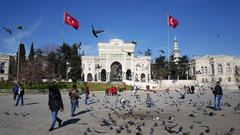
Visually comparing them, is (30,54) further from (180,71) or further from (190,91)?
(190,91)

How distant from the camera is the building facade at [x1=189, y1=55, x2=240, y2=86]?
103 meters

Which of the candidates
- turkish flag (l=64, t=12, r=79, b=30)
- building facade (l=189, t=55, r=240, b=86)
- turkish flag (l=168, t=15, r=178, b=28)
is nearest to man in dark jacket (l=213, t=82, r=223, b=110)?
turkish flag (l=64, t=12, r=79, b=30)

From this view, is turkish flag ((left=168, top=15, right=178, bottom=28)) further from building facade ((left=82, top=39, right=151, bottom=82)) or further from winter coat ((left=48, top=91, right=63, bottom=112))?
building facade ((left=82, top=39, right=151, bottom=82))

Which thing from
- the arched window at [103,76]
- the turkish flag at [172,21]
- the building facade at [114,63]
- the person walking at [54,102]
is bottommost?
the person walking at [54,102]

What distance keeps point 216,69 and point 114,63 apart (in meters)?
39.2

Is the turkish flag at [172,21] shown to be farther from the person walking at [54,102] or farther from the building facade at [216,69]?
the building facade at [216,69]

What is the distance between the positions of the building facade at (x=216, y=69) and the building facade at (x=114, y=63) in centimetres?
2109

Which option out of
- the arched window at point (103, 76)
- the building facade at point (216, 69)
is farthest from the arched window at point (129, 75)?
the building facade at point (216, 69)

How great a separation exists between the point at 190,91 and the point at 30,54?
63.6 m

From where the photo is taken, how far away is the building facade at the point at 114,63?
327 ft

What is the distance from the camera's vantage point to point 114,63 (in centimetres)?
10400

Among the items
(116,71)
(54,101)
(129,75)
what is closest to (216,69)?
(129,75)

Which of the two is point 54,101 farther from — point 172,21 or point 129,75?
point 129,75

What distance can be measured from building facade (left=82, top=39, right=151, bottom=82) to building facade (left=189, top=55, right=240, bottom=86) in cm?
2109
